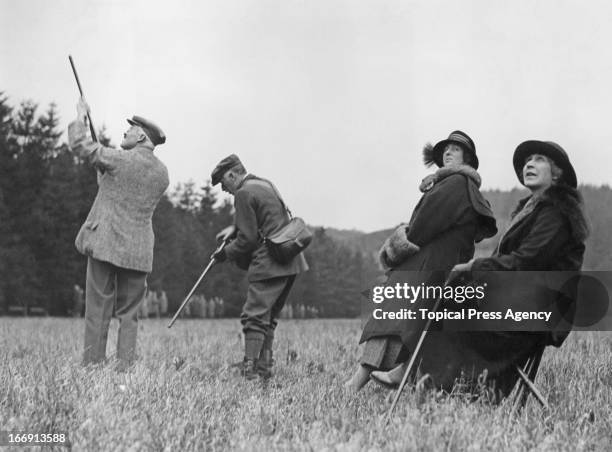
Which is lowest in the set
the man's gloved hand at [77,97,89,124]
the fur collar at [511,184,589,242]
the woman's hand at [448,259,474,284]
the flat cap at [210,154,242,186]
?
the woman's hand at [448,259,474,284]

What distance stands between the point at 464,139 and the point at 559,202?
1092 mm

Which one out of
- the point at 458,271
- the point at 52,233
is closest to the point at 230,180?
the point at 458,271

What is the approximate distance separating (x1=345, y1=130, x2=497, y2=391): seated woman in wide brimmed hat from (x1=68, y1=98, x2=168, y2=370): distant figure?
254 centimetres

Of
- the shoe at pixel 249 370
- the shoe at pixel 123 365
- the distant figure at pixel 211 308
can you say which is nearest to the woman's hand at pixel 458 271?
the shoe at pixel 249 370

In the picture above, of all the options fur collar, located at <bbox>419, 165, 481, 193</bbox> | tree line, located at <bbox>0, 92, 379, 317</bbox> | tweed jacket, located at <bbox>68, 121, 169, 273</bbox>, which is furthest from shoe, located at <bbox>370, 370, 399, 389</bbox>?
tree line, located at <bbox>0, 92, 379, 317</bbox>

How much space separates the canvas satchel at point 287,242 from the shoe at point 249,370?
37.0 inches

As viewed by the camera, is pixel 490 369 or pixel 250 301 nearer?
pixel 490 369

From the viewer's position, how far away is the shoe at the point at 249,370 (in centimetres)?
668

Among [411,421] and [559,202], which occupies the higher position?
[559,202]

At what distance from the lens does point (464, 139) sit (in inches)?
226

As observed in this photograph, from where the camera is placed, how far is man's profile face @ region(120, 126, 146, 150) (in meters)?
7.52

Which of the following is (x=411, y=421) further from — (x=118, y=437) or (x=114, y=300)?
(x=114, y=300)

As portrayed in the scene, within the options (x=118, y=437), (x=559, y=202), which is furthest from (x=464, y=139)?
(x=118, y=437)

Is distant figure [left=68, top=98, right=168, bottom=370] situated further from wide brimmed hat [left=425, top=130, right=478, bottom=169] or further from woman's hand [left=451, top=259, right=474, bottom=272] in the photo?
woman's hand [left=451, top=259, right=474, bottom=272]
